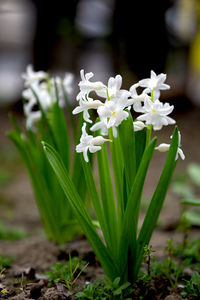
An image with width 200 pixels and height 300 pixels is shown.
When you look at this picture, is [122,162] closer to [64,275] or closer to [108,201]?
[108,201]

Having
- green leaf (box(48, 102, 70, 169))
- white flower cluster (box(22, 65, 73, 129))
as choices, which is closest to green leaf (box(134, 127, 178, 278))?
green leaf (box(48, 102, 70, 169))

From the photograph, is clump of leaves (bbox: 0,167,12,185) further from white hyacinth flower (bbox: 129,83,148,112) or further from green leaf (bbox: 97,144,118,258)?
white hyacinth flower (bbox: 129,83,148,112)

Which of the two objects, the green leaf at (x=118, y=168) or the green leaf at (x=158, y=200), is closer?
the green leaf at (x=158, y=200)

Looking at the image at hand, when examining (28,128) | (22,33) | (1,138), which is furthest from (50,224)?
(22,33)

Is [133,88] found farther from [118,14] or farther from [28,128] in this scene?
[118,14]

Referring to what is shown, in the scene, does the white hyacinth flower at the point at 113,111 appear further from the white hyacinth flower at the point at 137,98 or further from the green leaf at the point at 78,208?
the green leaf at the point at 78,208

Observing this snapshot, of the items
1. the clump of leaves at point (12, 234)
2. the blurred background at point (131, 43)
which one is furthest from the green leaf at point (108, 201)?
the blurred background at point (131, 43)

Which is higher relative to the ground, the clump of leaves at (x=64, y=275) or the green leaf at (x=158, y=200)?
the green leaf at (x=158, y=200)
